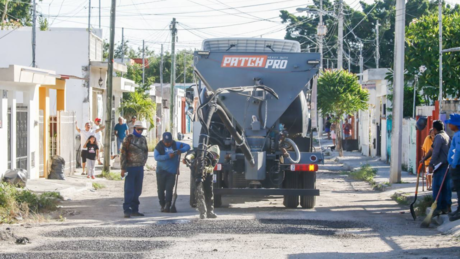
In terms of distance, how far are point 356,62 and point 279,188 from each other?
168 ft

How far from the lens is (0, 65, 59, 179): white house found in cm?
1680

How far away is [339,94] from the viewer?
102 ft

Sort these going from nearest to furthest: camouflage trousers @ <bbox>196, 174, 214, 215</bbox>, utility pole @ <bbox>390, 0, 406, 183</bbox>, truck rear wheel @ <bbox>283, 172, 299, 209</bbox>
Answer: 1. camouflage trousers @ <bbox>196, 174, 214, 215</bbox>
2. truck rear wheel @ <bbox>283, 172, 299, 209</bbox>
3. utility pole @ <bbox>390, 0, 406, 183</bbox>

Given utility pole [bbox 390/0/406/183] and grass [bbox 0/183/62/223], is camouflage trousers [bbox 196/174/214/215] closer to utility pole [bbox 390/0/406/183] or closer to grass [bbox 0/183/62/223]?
grass [bbox 0/183/62/223]

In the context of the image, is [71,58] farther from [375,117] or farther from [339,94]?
[375,117]

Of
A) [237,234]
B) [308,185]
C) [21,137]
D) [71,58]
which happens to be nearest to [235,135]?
[308,185]

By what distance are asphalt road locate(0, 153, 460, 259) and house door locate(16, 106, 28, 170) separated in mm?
4373

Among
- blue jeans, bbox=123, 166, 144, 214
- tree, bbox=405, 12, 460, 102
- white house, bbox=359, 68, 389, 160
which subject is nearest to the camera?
blue jeans, bbox=123, 166, 144, 214

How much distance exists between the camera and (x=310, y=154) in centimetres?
1341

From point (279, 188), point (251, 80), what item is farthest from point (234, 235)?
point (251, 80)

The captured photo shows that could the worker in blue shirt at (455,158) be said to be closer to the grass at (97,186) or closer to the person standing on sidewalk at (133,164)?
the person standing on sidewalk at (133,164)

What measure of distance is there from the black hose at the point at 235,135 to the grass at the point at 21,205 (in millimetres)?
3817

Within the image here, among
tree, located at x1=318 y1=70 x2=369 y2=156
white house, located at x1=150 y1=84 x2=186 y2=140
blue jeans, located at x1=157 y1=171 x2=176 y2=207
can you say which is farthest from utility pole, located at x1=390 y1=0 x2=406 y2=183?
white house, located at x1=150 y1=84 x2=186 y2=140

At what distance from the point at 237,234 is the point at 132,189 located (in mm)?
3158
